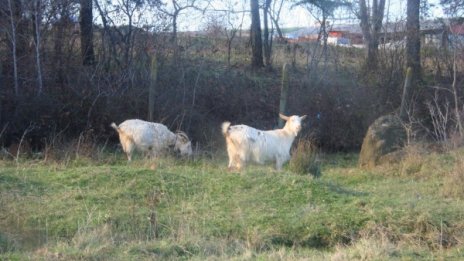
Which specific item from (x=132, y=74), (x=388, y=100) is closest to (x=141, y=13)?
(x=132, y=74)

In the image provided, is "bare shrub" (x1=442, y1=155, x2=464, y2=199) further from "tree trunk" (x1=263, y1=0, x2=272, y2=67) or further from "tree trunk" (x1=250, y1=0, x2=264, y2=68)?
"tree trunk" (x1=250, y1=0, x2=264, y2=68)

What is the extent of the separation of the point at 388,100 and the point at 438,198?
32.8ft

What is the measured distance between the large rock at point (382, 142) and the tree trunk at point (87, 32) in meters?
7.82

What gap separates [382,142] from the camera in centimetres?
1532

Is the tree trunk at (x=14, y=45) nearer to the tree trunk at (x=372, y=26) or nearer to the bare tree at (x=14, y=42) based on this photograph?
the bare tree at (x=14, y=42)

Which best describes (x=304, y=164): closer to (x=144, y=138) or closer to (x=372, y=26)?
(x=144, y=138)

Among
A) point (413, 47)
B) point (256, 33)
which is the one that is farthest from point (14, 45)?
point (413, 47)

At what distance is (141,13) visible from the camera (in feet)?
64.8

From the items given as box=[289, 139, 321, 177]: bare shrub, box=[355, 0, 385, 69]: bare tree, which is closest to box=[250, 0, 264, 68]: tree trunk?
box=[355, 0, 385, 69]: bare tree

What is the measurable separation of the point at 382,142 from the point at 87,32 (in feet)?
28.1

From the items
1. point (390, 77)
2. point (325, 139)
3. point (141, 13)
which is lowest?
point (325, 139)

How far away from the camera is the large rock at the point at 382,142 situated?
15102 mm

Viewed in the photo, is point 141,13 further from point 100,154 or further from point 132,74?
point 100,154

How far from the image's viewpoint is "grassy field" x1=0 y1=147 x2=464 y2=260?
7.68 metres
